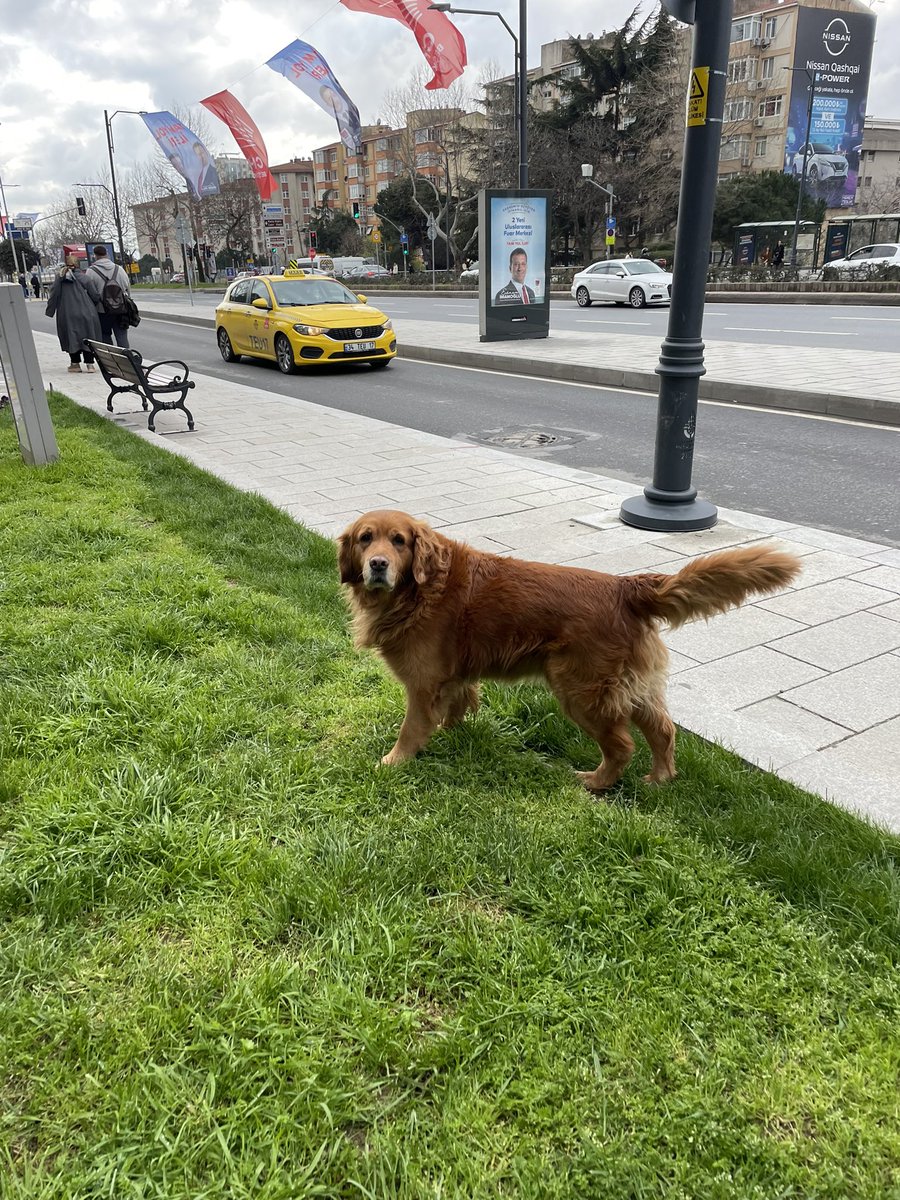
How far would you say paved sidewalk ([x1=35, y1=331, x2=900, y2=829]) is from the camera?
3293 millimetres

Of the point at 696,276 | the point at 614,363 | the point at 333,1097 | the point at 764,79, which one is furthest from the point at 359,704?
the point at 764,79

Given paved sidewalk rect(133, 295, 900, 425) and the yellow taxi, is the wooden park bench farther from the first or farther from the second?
paved sidewalk rect(133, 295, 900, 425)

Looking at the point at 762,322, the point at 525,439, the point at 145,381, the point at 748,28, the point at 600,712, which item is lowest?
the point at 525,439

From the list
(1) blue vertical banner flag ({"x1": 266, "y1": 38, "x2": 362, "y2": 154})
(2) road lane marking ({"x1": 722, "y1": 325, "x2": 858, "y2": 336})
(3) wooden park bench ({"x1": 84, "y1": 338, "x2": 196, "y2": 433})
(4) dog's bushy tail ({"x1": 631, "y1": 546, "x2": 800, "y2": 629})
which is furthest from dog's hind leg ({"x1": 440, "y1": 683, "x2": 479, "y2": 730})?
(1) blue vertical banner flag ({"x1": 266, "y1": 38, "x2": 362, "y2": 154})

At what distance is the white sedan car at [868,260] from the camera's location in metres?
31.1

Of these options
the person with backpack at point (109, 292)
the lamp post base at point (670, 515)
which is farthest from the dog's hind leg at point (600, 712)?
the person with backpack at point (109, 292)

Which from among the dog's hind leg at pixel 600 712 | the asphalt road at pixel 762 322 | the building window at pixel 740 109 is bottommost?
the asphalt road at pixel 762 322

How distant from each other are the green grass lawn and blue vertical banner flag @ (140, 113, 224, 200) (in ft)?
146

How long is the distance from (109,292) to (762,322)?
16015mm

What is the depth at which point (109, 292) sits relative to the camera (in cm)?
1340

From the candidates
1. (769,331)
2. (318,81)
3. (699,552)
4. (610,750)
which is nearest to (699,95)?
(699,552)

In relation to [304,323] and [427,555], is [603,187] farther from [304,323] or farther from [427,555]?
[427,555]

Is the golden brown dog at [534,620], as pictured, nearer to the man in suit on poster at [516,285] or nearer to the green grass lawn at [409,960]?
the green grass lawn at [409,960]

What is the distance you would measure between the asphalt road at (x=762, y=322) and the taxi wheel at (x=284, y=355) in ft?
26.8
